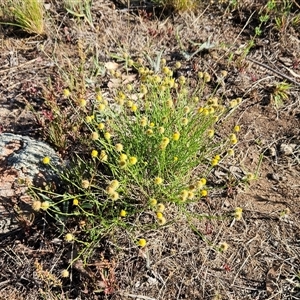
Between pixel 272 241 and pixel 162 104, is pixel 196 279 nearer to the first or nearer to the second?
pixel 272 241

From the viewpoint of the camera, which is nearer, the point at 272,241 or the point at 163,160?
the point at 163,160

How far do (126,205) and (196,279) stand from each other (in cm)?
59

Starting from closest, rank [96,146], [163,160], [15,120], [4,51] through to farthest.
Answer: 1. [163,160]
2. [96,146]
3. [15,120]
4. [4,51]

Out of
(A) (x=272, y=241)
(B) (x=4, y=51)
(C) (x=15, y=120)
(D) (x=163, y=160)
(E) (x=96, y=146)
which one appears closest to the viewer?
(D) (x=163, y=160)

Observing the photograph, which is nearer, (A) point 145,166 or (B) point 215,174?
(A) point 145,166

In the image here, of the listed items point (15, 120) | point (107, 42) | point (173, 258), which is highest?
point (107, 42)

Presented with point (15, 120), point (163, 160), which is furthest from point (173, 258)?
point (15, 120)

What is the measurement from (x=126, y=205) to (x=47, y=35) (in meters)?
1.88

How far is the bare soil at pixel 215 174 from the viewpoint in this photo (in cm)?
252

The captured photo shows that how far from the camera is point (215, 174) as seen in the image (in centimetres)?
296

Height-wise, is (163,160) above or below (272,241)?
above

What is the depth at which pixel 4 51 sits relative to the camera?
3668 mm

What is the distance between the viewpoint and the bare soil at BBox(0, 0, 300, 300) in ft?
8.25

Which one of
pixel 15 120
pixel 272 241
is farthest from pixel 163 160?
pixel 15 120
